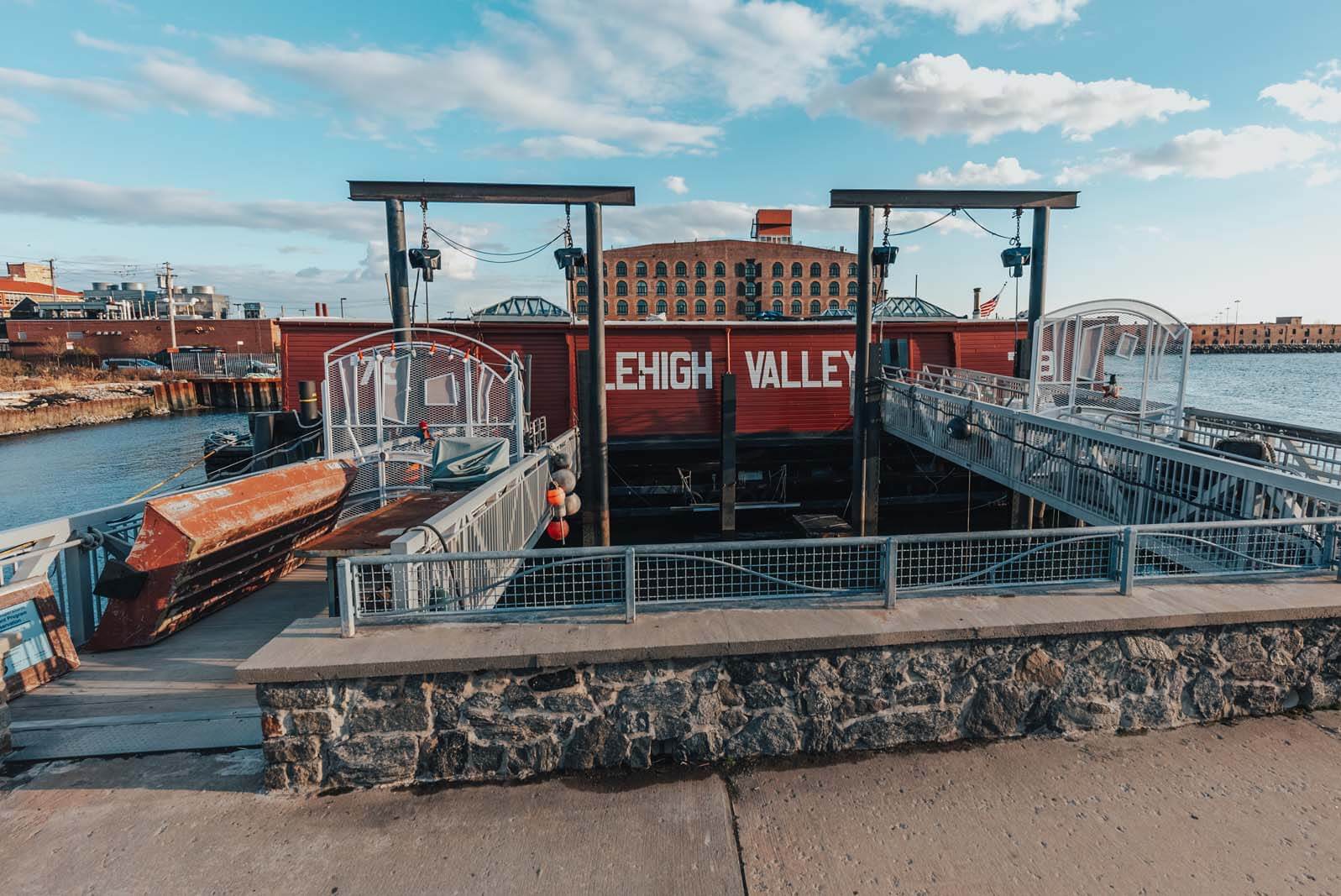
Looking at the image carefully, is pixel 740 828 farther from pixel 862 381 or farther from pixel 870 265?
pixel 870 265

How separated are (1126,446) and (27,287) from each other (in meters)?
147

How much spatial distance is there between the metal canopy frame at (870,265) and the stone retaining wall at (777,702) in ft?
28.3

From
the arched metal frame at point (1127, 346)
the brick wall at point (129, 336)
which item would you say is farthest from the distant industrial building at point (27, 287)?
the arched metal frame at point (1127, 346)

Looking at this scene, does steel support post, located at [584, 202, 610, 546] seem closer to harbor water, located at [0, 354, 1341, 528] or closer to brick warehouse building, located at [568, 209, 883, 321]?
harbor water, located at [0, 354, 1341, 528]

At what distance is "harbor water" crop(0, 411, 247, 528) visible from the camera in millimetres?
25438

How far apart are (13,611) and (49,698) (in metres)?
0.74

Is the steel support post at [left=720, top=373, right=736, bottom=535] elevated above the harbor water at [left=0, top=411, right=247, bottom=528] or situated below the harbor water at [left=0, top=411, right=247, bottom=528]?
above

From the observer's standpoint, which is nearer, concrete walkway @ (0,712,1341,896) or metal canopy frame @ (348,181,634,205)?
concrete walkway @ (0,712,1341,896)

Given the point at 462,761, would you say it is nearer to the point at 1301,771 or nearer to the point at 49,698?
the point at 49,698

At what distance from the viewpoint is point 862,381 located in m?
13.3

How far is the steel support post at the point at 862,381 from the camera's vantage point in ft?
43.2

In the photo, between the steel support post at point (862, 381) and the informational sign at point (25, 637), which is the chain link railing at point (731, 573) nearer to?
the informational sign at point (25, 637)

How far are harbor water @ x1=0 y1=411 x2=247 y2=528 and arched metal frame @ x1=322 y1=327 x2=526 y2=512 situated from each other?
10.2 m

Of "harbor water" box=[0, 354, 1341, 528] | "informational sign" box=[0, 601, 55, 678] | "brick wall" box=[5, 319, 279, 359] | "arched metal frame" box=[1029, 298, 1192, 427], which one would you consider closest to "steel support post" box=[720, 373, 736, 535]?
"arched metal frame" box=[1029, 298, 1192, 427]
